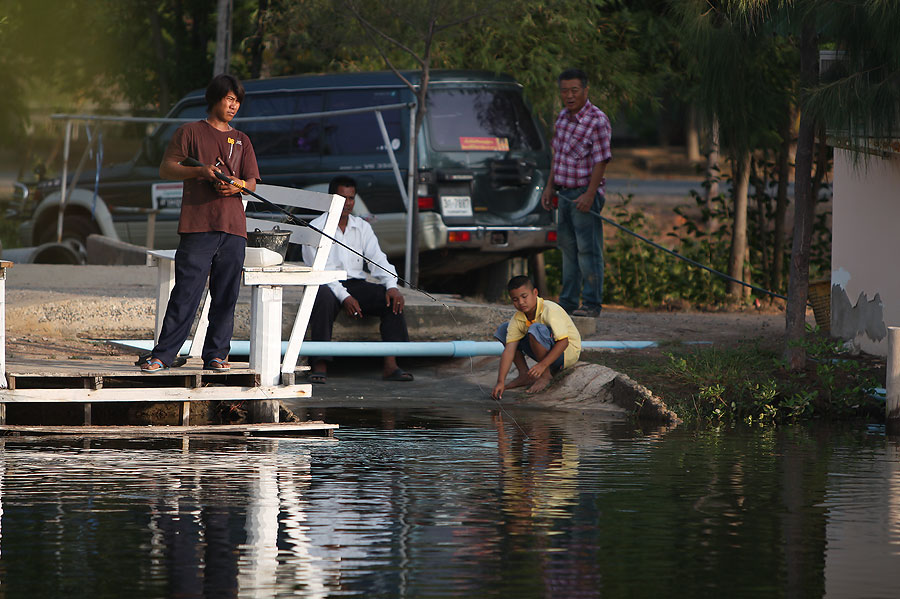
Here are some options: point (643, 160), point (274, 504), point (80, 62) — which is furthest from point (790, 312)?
point (643, 160)

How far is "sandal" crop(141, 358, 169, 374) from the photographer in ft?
27.7

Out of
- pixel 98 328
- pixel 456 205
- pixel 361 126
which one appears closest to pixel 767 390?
pixel 98 328

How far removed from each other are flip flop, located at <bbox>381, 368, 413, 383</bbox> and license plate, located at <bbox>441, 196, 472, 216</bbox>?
3.29 meters

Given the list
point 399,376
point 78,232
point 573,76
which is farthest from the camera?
point 78,232

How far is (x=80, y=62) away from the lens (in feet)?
72.2

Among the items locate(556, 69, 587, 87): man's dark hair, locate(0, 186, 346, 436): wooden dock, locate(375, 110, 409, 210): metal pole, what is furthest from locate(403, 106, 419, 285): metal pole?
locate(0, 186, 346, 436): wooden dock

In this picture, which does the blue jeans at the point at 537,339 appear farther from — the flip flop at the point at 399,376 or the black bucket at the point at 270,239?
the black bucket at the point at 270,239

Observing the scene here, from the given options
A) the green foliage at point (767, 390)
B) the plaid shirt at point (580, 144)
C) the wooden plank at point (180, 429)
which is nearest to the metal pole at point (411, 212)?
the plaid shirt at point (580, 144)

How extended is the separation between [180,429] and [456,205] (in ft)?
21.1

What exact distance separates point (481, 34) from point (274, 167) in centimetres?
310

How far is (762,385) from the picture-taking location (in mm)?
10016

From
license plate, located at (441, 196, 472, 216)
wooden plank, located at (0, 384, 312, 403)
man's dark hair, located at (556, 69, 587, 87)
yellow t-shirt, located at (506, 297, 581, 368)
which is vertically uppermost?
man's dark hair, located at (556, 69, 587, 87)

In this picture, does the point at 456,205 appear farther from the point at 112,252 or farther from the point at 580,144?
the point at 112,252

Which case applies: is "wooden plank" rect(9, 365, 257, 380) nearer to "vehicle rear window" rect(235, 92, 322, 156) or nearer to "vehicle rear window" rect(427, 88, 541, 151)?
"vehicle rear window" rect(427, 88, 541, 151)
